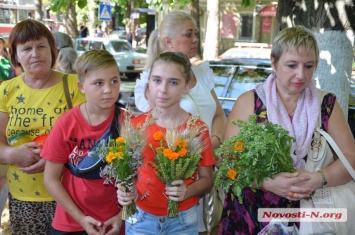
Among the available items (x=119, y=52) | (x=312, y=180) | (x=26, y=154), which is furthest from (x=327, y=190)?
(x=119, y=52)

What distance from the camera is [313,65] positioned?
2432mm

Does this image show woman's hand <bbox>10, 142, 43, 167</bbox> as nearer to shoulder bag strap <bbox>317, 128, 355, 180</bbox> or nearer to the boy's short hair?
the boy's short hair

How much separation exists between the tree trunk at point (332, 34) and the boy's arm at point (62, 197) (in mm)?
2555

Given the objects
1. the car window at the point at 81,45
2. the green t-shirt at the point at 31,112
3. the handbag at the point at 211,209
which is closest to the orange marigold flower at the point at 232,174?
the handbag at the point at 211,209

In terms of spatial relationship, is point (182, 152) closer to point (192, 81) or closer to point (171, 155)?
point (171, 155)

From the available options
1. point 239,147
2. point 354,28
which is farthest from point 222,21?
point 239,147

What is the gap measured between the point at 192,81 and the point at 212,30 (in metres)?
13.8

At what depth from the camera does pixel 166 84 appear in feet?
8.37

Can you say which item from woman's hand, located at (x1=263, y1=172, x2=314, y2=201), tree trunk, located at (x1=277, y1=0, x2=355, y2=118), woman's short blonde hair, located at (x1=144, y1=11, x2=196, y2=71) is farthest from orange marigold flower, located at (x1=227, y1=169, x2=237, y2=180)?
tree trunk, located at (x1=277, y1=0, x2=355, y2=118)

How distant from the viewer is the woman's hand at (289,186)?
223cm

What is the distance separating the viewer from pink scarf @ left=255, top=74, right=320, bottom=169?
7.77 feet

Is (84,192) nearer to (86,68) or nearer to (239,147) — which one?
(86,68)

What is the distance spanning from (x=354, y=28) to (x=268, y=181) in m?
2.11

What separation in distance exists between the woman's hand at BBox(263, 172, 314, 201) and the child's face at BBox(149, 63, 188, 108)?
73 cm
